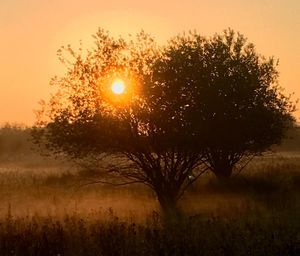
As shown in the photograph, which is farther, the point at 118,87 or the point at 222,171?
the point at 222,171

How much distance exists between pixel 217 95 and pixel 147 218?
8.61 m

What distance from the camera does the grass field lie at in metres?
11.7

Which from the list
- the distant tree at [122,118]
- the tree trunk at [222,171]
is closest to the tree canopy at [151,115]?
the distant tree at [122,118]

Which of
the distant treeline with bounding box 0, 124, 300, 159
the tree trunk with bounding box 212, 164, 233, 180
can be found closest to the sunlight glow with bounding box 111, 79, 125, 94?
the tree trunk with bounding box 212, 164, 233, 180

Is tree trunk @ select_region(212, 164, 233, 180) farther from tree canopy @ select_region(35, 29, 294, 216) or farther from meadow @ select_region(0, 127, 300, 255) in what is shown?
tree canopy @ select_region(35, 29, 294, 216)

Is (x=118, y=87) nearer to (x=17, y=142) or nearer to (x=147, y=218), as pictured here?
(x=147, y=218)

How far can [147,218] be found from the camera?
55.6 feet

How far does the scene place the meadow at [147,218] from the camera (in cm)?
1172

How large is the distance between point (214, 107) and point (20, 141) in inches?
3356

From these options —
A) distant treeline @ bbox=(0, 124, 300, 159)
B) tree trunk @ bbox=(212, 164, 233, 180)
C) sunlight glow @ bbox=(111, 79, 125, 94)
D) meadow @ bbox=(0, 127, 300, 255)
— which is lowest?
meadow @ bbox=(0, 127, 300, 255)

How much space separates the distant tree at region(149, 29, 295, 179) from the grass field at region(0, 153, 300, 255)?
2.48 m

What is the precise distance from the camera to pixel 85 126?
75.0 feet

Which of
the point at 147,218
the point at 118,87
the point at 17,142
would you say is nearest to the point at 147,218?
the point at 147,218

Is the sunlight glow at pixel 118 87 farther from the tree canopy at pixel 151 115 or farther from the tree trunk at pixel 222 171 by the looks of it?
the tree trunk at pixel 222 171
